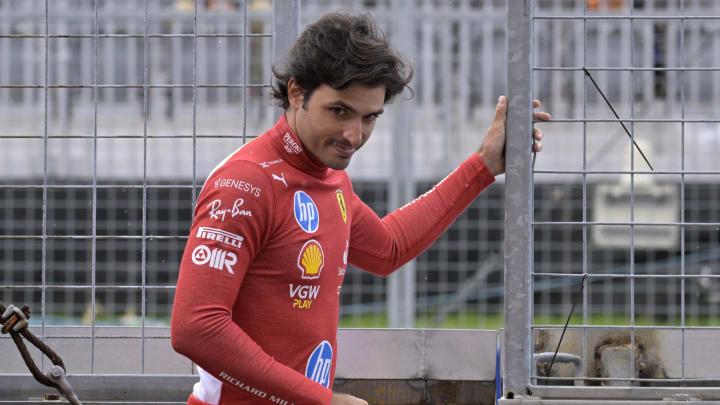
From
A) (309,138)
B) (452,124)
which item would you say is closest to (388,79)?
(309,138)

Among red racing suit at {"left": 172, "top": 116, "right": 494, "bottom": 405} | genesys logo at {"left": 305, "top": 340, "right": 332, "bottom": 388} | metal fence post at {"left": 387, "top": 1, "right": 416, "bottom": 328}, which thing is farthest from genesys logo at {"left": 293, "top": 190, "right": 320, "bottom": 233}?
metal fence post at {"left": 387, "top": 1, "right": 416, "bottom": 328}

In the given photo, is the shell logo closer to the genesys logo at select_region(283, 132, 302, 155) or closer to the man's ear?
the genesys logo at select_region(283, 132, 302, 155)

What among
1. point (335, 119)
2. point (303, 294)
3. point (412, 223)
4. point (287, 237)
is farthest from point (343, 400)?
point (412, 223)

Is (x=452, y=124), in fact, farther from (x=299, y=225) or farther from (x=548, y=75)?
(x=299, y=225)

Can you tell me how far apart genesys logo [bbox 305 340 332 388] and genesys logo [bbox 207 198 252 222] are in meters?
0.39

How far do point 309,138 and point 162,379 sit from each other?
0.96 m

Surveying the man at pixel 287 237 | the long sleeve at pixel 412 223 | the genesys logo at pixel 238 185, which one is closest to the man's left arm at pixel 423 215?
the long sleeve at pixel 412 223

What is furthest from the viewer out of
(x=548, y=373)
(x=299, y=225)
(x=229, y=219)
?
(x=548, y=373)

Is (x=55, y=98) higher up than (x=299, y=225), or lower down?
higher up

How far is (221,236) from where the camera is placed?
1.89m

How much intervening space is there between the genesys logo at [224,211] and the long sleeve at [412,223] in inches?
24.2

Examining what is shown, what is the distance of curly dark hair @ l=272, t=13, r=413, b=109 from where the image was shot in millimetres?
2000

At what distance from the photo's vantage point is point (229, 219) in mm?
1901

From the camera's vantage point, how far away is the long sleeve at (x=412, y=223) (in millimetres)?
2514
